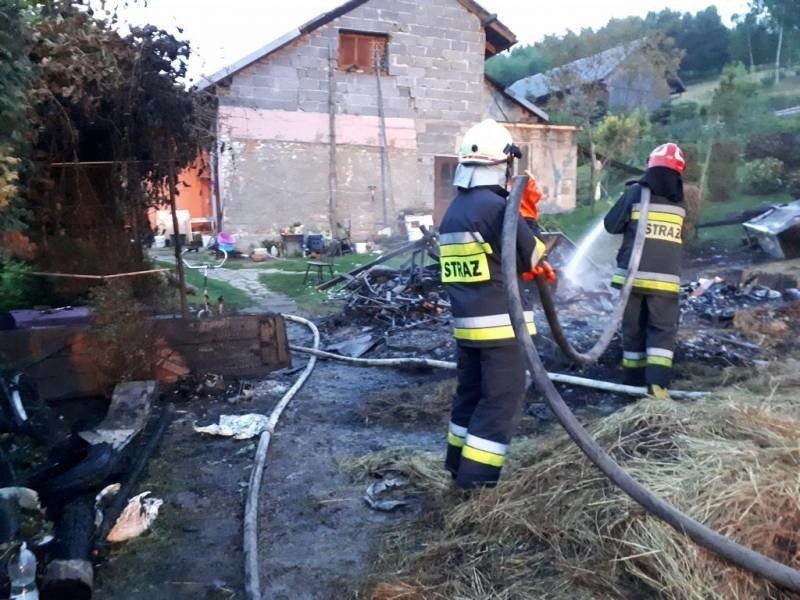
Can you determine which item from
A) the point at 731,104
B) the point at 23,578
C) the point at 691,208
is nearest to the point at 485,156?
the point at 23,578

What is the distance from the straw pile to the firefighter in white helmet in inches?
9.4

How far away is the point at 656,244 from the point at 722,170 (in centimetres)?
1562

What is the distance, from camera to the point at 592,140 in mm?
22922

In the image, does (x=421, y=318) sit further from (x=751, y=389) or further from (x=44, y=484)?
(x=44, y=484)

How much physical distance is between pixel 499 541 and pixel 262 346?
3.98 metres

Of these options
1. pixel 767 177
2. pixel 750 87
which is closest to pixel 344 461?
pixel 767 177

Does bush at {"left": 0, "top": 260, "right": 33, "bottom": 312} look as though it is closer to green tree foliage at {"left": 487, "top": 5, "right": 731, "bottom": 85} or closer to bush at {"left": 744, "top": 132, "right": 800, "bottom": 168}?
bush at {"left": 744, "top": 132, "right": 800, "bottom": 168}

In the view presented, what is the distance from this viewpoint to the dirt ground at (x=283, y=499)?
132 inches

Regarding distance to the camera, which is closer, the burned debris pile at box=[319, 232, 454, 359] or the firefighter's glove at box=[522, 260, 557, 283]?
the firefighter's glove at box=[522, 260, 557, 283]

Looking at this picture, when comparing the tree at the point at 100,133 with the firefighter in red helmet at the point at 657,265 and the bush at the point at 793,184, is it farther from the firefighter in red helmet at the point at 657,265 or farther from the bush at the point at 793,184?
the bush at the point at 793,184

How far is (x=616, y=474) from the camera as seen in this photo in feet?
9.75

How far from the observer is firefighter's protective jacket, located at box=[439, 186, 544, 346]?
3.72 metres

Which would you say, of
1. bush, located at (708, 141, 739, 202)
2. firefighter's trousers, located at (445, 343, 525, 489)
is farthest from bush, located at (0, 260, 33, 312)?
bush, located at (708, 141, 739, 202)

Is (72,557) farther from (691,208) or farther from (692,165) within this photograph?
(692,165)
